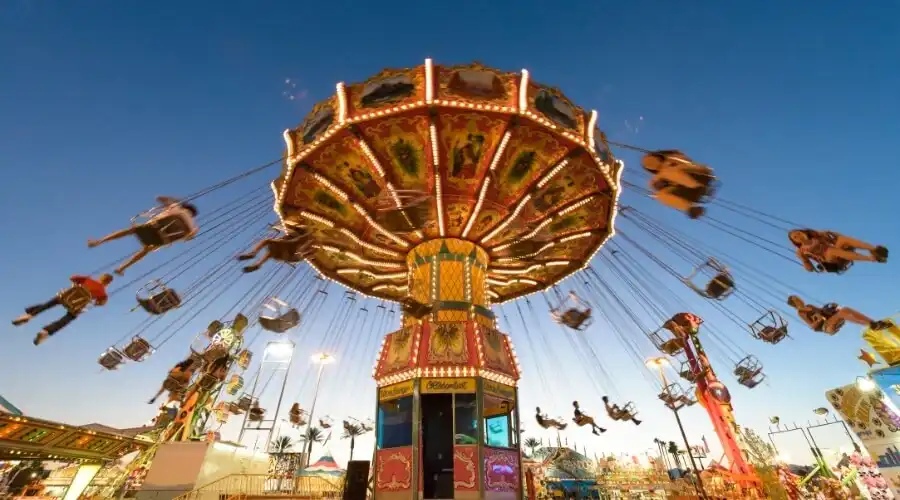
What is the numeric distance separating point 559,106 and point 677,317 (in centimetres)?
1813

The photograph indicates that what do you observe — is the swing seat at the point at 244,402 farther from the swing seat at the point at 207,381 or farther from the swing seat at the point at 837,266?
the swing seat at the point at 837,266

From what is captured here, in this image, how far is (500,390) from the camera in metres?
11.6

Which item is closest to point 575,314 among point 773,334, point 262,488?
point 773,334

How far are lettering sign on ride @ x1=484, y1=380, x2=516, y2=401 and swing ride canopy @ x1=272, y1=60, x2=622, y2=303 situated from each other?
16.1ft

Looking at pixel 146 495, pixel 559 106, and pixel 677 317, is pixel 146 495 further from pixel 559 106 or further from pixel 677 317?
pixel 677 317

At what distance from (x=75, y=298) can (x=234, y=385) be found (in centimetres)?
1690

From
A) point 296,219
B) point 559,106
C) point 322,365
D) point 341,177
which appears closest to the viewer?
point 559,106

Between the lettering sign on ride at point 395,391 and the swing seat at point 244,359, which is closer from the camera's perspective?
the lettering sign on ride at point 395,391

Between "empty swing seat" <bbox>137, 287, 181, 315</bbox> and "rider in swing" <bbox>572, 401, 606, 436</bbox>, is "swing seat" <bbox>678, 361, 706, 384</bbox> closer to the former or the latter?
"rider in swing" <bbox>572, 401, 606, 436</bbox>

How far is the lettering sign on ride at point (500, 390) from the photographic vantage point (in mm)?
11266

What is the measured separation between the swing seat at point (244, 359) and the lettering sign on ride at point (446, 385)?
16.5 metres

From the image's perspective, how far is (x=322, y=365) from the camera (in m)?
26.9

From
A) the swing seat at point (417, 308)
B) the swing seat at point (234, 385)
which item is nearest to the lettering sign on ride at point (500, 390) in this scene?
the swing seat at point (417, 308)

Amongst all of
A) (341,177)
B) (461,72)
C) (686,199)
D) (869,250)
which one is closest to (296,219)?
(341,177)
